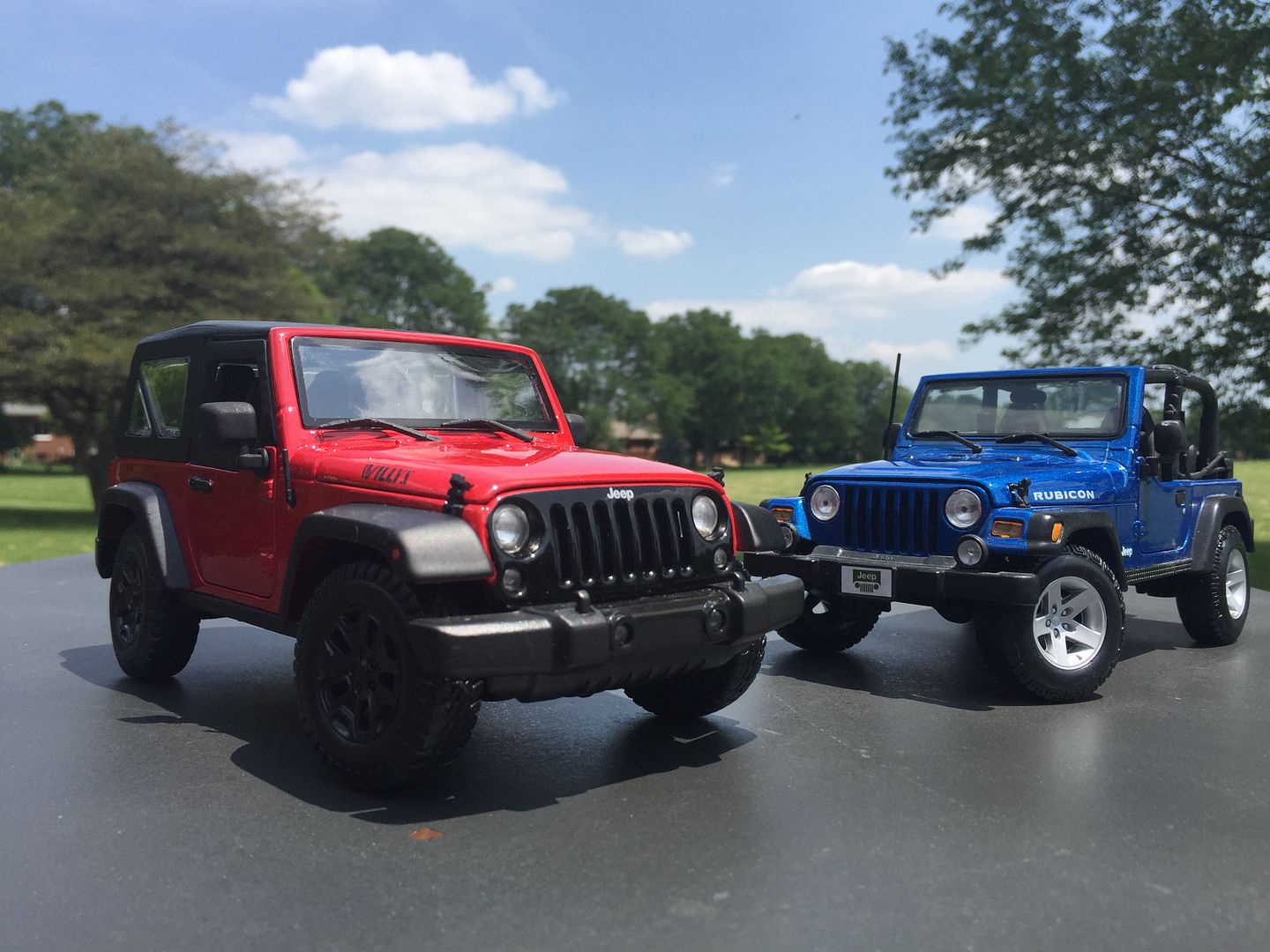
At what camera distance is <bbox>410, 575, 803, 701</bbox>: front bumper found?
401cm

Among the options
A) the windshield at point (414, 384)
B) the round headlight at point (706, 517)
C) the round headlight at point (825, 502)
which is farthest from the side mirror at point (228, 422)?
the round headlight at point (825, 502)

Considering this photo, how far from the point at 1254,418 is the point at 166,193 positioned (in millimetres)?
20766

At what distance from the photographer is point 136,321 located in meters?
22.6

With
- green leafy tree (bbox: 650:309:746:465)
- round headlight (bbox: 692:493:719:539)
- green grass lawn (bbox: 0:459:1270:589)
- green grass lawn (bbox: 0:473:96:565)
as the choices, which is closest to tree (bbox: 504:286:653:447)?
green leafy tree (bbox: 650:309:746:465)

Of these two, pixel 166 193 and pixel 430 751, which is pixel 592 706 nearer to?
pixel 430 751

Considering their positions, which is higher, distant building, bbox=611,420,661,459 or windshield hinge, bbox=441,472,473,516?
windshield hinge, bbox=441,472,473,516

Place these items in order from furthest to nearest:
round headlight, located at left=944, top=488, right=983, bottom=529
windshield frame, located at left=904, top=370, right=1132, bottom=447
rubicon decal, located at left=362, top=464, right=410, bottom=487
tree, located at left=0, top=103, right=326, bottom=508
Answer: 1. tree, located at left=0, top=103, right=326, bottom=508
2. windshield frame, located at left=904, top=370, right=1132, bottom=447
3. round headlight, located at left=944, top=488, right=983, bottom=529
4. rubicon decal, located at left=362, top=464, right=410, bottom=487

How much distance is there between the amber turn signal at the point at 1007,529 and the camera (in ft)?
19.8

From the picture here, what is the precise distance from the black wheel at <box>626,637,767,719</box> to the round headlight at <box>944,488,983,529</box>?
1.68m

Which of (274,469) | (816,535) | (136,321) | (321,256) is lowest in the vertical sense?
(816,535)

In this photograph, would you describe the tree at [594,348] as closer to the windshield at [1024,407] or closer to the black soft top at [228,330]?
the windshield at [1024,407]

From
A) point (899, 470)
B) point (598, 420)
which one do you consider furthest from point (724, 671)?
point (598, 420)

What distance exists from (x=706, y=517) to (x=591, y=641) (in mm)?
974

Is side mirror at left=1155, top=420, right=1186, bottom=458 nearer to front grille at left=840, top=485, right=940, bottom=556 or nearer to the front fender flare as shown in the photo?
front grille at left=840, top=485, right=940, bottom=556
